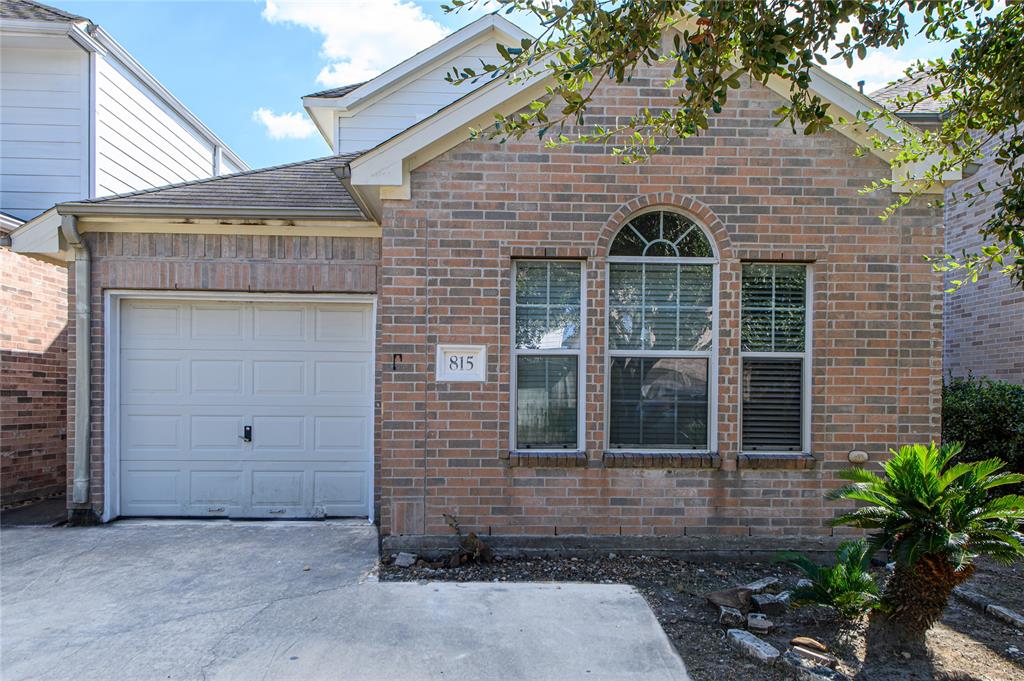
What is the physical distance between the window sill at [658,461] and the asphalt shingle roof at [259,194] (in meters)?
3.40

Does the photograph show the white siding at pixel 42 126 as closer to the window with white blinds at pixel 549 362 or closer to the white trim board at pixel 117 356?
the white trim board at pixel 117 356

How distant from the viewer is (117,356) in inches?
245

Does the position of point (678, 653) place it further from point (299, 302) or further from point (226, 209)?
point (226, 209)

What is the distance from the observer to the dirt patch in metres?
3.55

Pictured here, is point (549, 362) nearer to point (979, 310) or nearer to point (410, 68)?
point (410, 68)

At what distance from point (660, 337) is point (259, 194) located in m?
4.41

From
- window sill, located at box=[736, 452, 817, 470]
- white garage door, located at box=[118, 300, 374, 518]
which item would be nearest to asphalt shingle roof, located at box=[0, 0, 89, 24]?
white garage door, located at box=[118, 300, 374, 518]

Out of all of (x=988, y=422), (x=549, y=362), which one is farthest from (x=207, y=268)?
(x=988, y=422)

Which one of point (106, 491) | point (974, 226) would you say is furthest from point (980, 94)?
point (106, 491)

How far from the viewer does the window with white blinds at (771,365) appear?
5.47 m

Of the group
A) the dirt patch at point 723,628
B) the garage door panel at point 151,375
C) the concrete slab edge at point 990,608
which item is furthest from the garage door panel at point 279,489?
the concrete slab edge at point 990,608

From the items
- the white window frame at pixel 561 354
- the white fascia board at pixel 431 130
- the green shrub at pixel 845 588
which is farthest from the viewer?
the white window frame at pixel 561 354

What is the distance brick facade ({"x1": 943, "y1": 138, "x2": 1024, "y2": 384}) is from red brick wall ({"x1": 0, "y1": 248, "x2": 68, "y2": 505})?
40.4 ft

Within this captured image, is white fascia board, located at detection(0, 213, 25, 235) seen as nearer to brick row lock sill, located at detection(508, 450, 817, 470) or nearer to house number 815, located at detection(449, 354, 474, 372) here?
house number 815, located at detection(449, 354, 474, 372)
